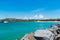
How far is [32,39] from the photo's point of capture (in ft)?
43.0

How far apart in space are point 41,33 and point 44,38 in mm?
569

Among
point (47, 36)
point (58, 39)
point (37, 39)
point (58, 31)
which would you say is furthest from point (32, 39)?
point (58, 31)

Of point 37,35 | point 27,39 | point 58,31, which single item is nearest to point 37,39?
point 37,35

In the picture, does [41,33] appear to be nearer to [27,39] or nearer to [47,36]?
[47,36]

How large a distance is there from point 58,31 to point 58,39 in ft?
11.8

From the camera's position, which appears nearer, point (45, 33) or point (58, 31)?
point (45, 33)

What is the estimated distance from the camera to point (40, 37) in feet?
40.4

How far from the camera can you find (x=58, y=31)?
16.8 meters

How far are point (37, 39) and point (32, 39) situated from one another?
561mm

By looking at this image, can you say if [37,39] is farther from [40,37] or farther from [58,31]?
[58,31]

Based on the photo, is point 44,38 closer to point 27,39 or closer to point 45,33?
point 45,33

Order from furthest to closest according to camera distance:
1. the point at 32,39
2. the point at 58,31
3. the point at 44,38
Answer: the point at 58,31 → the point at 32,39 → the point at 44,38

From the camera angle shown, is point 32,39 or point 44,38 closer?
point 44,38

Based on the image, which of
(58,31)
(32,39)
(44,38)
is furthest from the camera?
(58,31)
